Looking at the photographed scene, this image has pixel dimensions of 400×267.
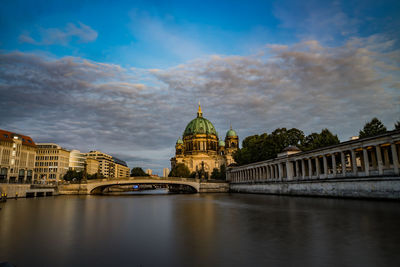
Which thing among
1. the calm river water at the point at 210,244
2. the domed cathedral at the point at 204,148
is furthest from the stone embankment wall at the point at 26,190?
the domed cathedral at the point at 204,148

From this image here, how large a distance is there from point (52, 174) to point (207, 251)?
109989 mm

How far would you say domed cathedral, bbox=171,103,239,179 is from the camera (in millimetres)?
150500

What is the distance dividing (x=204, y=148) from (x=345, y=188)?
397 ft

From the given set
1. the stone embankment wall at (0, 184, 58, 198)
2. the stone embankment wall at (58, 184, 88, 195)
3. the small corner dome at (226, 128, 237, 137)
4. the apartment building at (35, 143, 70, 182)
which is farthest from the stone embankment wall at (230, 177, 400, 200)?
the small corner dome at (226, 128, 237, 137)

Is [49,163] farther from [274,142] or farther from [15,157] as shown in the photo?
[274,142]

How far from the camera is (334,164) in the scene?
40406mm

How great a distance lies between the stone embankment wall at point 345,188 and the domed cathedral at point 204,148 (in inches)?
3589

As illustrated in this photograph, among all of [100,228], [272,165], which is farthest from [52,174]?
[100,228]

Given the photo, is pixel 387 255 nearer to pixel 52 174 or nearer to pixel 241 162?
pixel 241 162

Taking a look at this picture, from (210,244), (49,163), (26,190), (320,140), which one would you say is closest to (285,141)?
(320,140)

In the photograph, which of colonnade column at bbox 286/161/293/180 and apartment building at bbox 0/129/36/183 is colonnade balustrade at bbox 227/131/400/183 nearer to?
colonnade column at bbox 286/161/293/180

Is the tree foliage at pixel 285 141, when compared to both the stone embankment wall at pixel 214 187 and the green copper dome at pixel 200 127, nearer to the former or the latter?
the stone embankment wall at pixel 214 187

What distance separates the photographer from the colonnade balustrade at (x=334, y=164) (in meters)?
32.3

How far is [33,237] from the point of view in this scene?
1384 cm
